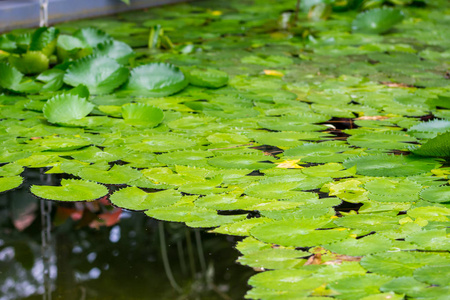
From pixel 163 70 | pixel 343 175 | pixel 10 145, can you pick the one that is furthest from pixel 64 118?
pixel 343 175

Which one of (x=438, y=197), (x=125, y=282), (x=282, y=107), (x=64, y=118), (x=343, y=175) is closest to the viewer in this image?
(x=125, y=282)

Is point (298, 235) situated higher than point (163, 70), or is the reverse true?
point (163, 70)

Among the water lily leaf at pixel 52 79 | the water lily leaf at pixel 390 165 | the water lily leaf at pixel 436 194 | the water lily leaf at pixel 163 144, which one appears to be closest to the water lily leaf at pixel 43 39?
the water lily leaf at pixel 52 79

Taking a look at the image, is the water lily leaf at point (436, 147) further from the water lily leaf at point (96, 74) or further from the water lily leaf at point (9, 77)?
the water lily leaf at point (9, 77)

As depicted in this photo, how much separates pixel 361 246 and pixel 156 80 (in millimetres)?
1379

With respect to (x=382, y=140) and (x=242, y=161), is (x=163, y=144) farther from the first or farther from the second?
(x=382, y=140)

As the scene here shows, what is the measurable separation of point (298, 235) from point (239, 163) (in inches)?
17.8

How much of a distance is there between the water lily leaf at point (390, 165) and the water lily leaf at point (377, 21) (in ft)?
6.39

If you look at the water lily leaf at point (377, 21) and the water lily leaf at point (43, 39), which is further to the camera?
the water lily leaf at point (377, 21)

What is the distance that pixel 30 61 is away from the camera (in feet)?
8.36

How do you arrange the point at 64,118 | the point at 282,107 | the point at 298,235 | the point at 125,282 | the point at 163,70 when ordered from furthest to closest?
the point at 163,70, the point at 282,107, the point at 64,118, the point at 298,235, the point at 125,282

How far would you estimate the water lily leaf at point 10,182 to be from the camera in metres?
1.63

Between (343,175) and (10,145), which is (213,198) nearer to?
(343,175)

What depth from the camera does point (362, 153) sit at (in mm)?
1854
